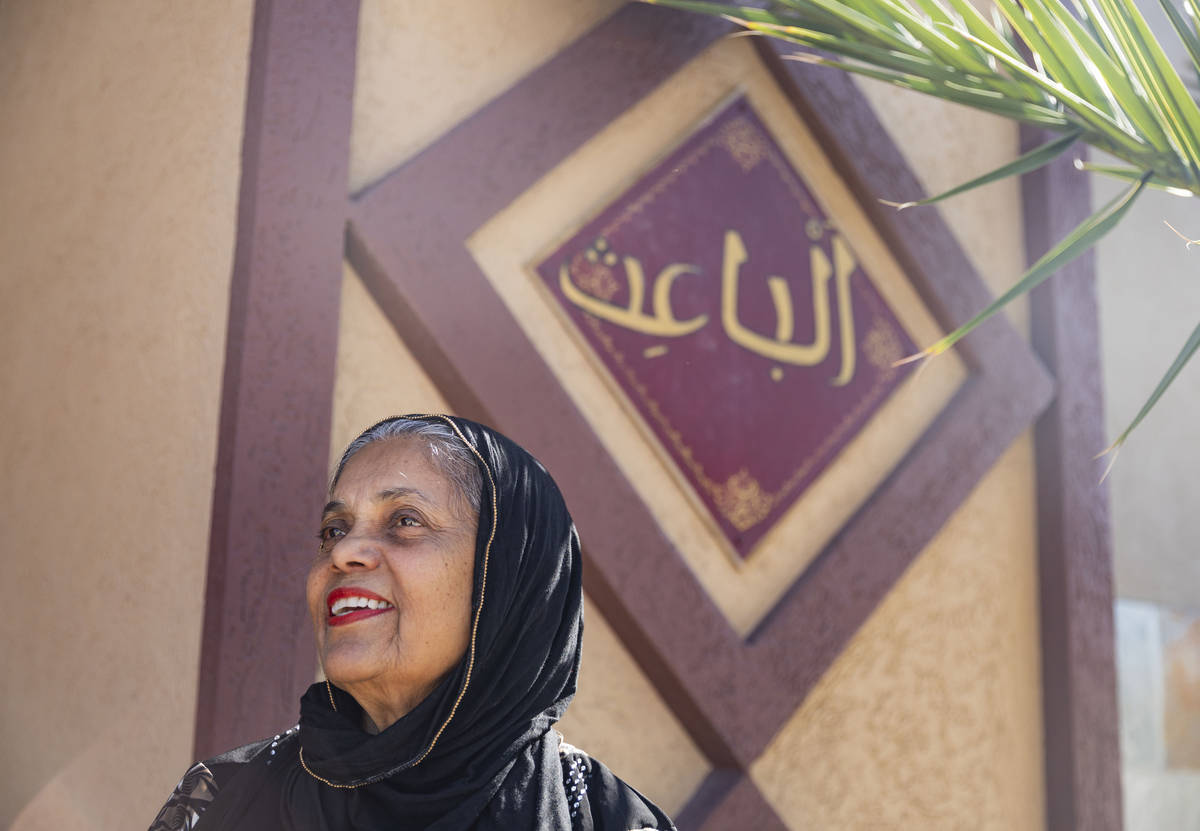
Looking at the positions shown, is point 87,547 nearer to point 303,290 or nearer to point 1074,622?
point 303,290

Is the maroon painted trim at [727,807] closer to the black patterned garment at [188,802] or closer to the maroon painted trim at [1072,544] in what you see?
the maroon painted trim at [1072,544]

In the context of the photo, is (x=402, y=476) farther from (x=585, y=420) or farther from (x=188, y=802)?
(x=585, y=420)

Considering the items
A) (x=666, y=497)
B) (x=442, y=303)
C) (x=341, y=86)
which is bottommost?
(x=666, y=497)

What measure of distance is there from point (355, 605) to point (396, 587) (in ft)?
0.18

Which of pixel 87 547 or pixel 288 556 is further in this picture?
pixel 87 547

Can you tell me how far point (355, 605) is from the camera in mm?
1583

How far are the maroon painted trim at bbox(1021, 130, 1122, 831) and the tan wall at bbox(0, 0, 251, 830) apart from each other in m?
2.61

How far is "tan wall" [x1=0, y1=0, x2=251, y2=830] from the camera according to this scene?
2639 millimetres

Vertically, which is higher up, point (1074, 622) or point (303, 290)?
point (303, 290)

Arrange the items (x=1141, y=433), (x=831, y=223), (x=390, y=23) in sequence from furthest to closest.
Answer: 1. (x=1141, y=433)
2. (x=831, y=223)
3. (x=390, y=23)

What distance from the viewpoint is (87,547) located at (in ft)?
9.57

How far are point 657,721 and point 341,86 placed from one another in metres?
1.61

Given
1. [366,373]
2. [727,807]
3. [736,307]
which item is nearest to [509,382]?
[366,373]

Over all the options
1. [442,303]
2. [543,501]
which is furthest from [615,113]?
[543,501]
